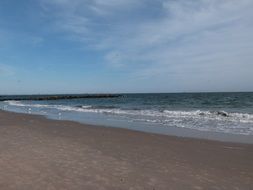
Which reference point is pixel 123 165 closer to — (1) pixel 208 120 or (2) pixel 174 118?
(1) pixel 208 120

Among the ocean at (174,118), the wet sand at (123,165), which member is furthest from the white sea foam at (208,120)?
the wet sand at (123,165)

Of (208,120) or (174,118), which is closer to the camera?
(208,120)

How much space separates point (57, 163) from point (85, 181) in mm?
1561

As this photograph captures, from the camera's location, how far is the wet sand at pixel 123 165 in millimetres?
5898

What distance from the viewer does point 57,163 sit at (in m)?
7.31

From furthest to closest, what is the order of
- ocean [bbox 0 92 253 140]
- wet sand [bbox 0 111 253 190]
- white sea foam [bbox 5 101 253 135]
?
white sea foam [bbox 5 101 253 135]
ocean [bbox 0 92 253 140]
wet sand [bbox 0 111 253 190]

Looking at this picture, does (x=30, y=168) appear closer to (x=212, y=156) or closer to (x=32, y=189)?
(x=32, y=189)

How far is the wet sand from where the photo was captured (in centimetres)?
590

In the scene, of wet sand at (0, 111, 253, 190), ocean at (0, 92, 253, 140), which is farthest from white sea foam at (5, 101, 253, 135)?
wet sand at (0, 111, 253, 190)

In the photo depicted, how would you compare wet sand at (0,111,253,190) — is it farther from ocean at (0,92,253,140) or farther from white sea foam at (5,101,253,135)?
white sea foam at (5,101,253,135)

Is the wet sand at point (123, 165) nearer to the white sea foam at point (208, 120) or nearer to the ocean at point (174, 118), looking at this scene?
the ocean at point (174, 118)

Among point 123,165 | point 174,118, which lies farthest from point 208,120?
point 123,165

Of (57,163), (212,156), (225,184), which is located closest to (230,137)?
(212,156)

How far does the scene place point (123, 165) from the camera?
7324mm
